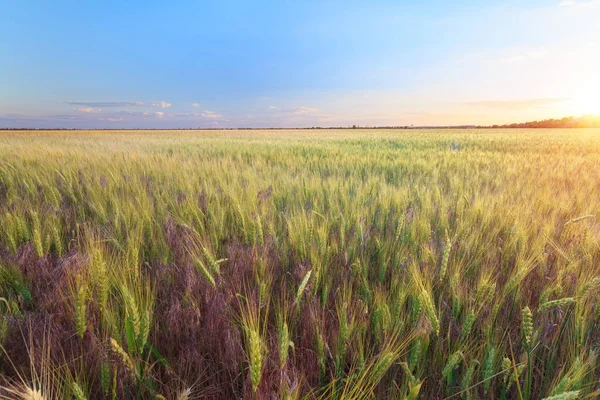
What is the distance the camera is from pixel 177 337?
875mm

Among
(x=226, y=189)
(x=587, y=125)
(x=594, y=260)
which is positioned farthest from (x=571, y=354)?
(x=587, y=125)

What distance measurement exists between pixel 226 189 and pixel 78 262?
1.42m

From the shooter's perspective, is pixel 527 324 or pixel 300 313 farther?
pixel 300 313

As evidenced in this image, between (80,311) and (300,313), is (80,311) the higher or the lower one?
the higher one

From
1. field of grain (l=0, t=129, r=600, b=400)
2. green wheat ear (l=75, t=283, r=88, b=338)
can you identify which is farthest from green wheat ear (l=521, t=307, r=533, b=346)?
green wheat ear (l=75, t=283, r=88, b=338)

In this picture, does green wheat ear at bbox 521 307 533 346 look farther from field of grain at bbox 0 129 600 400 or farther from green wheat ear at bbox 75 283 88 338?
green wheat ear at bbox 75 283 88 338

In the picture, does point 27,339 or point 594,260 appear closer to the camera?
point 27,339

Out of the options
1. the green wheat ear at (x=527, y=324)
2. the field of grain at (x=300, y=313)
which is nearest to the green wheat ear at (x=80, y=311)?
the field of grain at (x=300, y=313)

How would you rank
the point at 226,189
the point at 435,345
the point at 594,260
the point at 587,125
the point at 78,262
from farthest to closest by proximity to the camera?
the point at 587,125
the point at 226,189
the point at 594,260
the point at 78,262
the point at 435,345

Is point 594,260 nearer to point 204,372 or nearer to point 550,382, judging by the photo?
point 550,382

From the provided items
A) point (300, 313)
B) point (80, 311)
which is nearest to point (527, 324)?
point (300, 313)

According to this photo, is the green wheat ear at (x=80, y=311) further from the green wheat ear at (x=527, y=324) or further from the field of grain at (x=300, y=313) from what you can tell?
the green wheat ear at (x=527, y=324)

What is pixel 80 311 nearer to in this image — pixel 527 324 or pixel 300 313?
pixel 300 313

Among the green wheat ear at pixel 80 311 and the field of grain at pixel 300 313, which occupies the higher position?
the green wheat ear at pixel 80 311
